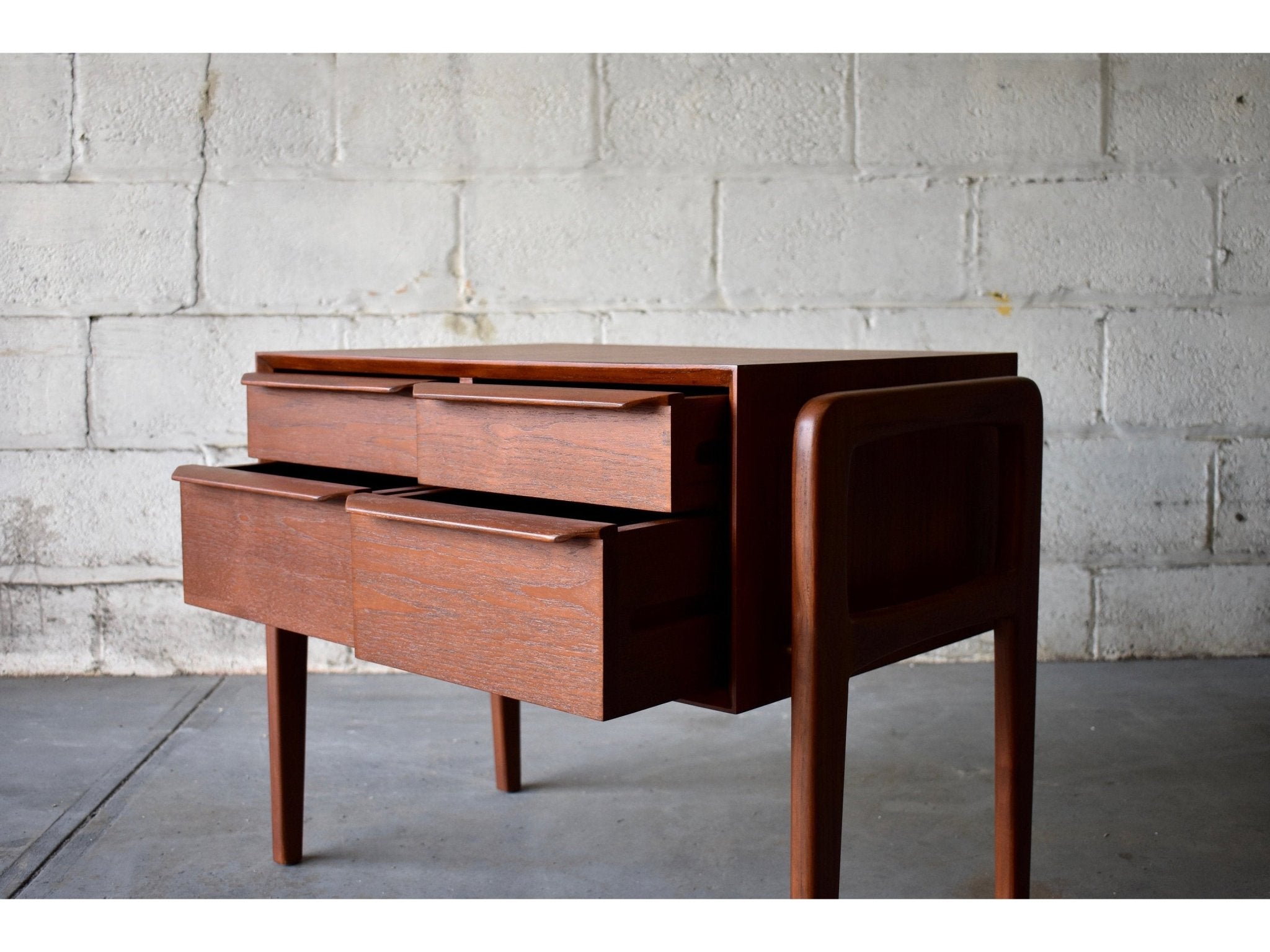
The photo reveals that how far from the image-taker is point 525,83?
2.94 m

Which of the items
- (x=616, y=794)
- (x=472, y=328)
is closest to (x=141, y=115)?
(x=472, y=328)

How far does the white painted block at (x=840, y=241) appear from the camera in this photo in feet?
9.70

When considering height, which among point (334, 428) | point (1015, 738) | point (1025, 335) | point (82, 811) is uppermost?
point (1025, 335)

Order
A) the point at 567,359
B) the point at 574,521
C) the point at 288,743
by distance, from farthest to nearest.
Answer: the point at 288,743 → the point at 567,359 → the point at 574,521

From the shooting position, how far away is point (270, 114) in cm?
294

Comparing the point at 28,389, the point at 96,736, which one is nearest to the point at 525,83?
the point at 28,389

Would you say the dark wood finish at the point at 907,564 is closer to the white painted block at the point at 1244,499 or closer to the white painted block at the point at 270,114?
the white painted block at the point at 1244,499

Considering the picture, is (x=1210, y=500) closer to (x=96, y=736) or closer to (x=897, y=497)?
(x=897, y=497)

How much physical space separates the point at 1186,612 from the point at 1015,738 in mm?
1668

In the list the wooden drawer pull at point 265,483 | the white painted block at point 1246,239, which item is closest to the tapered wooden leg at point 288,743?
the wooden drawer pull at point 265,483

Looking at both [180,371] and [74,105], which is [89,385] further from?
[74,105]

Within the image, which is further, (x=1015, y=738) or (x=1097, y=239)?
(x=1097, y=239)

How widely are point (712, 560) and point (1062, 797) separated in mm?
1163

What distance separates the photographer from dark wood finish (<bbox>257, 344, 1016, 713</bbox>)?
1.28 meters
